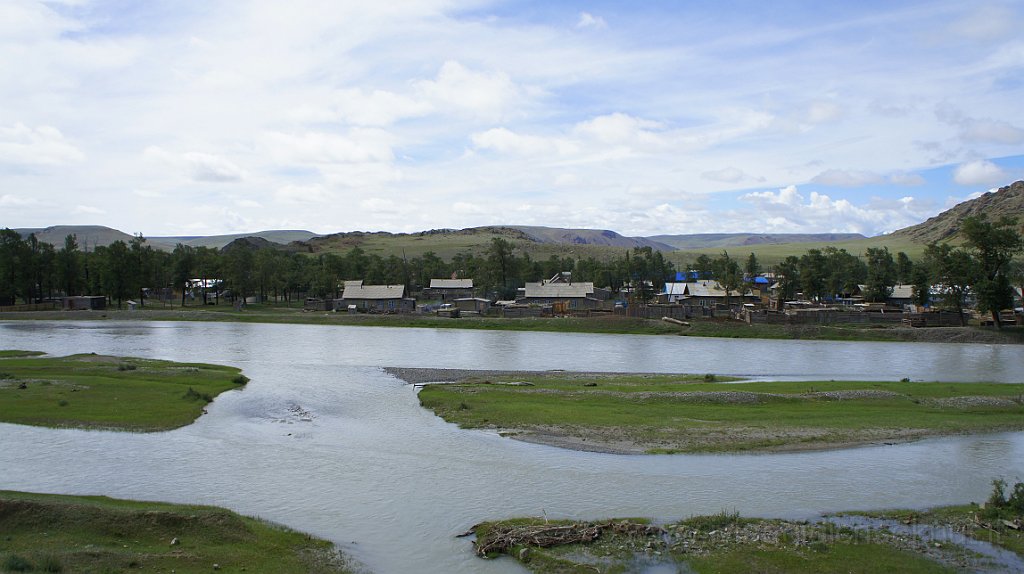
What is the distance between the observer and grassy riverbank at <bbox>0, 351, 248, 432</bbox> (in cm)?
3322

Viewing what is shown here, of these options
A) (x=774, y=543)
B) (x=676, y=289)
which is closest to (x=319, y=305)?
(x=676, y=289)

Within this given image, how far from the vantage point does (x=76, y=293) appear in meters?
125

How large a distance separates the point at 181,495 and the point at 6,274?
106 meters

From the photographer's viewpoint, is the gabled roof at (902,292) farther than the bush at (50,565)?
Yes

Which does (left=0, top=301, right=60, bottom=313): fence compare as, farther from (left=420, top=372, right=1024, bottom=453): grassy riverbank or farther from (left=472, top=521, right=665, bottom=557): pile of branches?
(left=472, top=521, right=665, bottom=557): pile of branches

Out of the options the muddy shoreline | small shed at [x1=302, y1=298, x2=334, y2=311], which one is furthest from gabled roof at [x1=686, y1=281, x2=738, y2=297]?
the muddy shoreline

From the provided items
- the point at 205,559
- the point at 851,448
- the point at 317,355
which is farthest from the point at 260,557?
the point at 317,355

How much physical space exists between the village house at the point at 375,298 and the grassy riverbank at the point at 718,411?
6814cm

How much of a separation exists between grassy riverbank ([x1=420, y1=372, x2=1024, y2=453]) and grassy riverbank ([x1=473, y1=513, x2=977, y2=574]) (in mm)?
9328

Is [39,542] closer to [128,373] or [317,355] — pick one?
[128,373]

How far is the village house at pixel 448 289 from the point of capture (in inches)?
5089

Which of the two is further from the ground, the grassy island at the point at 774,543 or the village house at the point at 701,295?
the village house at the point at 701,295

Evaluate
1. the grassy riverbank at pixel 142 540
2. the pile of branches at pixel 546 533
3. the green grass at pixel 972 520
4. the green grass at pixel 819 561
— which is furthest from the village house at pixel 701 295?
the grassy riverbank at pixel 142 540

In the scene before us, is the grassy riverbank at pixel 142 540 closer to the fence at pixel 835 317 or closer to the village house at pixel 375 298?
the fence at pixel 835 317
